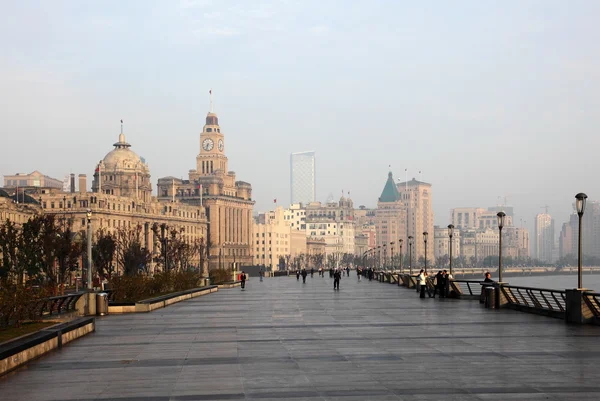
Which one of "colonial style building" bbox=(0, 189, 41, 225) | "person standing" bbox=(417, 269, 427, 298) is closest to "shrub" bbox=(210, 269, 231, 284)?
"person standing" bbox=(417, 269, 427, 298)

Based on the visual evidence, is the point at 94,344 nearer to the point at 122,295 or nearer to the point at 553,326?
the point at 553,326

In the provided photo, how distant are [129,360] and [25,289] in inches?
241

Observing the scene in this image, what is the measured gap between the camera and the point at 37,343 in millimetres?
22188

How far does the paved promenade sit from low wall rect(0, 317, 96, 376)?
290mm

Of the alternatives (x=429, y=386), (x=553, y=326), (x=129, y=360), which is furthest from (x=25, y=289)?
(x=553, y=326)

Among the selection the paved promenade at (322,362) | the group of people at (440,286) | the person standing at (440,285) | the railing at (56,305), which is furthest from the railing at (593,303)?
the person standing at (440,285)

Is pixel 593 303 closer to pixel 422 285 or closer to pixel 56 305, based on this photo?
pixel 56 305

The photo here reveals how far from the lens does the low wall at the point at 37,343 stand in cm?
1970

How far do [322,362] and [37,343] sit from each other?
6.92 meters

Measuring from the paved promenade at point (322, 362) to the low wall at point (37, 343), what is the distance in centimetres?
29

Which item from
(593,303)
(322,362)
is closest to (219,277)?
(593,303)

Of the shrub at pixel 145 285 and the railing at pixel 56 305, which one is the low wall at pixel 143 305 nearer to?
the shrub at pixel 145 285

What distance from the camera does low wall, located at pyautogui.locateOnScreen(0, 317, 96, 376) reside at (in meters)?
19.7

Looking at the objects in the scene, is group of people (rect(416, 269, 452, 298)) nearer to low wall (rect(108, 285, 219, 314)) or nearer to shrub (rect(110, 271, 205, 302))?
low wall (rect(108, 285, 219, 314))
